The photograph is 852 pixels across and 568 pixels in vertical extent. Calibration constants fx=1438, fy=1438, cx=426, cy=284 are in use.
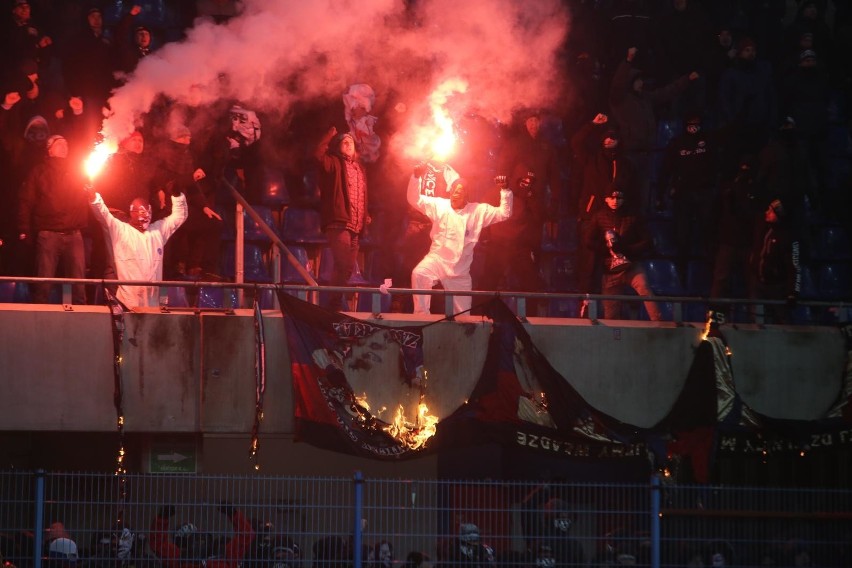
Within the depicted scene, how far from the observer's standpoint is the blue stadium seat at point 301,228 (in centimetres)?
1722

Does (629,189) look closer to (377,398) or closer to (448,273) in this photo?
(448,273)

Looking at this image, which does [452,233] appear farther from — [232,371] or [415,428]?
[232,371]

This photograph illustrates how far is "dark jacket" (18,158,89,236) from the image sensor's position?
14305 millimetres

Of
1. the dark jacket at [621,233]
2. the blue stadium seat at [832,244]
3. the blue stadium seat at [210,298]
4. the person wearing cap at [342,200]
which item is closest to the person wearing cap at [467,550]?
the person wearing cap at [342,200]

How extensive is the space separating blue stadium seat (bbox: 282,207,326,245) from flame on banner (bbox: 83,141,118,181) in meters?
2.83

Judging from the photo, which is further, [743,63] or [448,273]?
[743,63]

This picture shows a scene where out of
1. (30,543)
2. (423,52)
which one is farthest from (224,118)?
(30,543)

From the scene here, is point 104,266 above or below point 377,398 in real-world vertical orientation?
above

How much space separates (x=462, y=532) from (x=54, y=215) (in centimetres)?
551

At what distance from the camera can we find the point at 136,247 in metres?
14.6

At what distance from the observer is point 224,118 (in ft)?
53.8

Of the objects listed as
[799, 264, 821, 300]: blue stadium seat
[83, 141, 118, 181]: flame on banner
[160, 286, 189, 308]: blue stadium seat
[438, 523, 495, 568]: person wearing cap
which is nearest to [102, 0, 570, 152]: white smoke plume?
[83, 141, 118, 181]: flame on banner

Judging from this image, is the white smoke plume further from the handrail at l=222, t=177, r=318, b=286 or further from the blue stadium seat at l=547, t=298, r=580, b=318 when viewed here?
the blue stadium seat at l=547, t=298, r=580, b=318

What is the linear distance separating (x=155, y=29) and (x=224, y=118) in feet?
7.23
